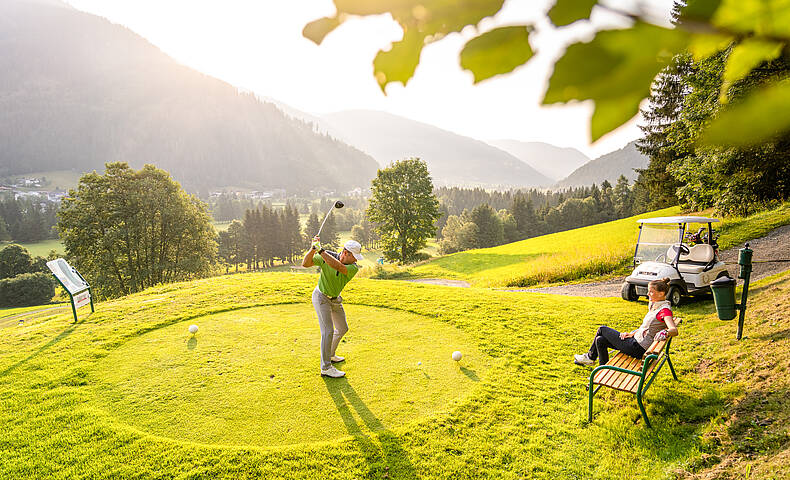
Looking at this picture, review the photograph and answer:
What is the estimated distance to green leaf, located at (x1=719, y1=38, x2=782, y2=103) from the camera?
76 centimetres

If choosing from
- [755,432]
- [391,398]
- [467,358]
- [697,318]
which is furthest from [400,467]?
[697,318]

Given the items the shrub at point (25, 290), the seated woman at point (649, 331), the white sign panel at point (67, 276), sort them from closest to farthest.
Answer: the seated woman at point (649, 331)
the white sign panel at point (67, 276)
the shrub at point (25, 290)

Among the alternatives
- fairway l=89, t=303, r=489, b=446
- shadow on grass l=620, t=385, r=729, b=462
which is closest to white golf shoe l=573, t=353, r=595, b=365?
shadow on grass l=620, t=385, r=729, b=462

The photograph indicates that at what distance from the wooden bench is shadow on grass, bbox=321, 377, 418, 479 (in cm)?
299

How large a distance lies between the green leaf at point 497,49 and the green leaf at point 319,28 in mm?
383

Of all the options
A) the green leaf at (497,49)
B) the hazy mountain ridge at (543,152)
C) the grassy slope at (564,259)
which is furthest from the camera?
the grassy slope at (564,259)

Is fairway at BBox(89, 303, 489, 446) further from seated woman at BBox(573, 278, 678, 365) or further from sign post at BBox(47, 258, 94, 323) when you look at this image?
sign post at BBox(47, 258, 94, 323)

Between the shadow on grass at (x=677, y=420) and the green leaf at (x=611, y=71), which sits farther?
the shadow on grass at (x=677, y=420)

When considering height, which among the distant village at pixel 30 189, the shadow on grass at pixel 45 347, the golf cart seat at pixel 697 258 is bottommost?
the shadow on grass at pixel 45 347

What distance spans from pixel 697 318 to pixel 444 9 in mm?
12038

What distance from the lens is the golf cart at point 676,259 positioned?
11125mm

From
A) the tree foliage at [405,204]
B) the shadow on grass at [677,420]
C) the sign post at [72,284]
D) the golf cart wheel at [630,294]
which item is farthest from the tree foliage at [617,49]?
the tree foliage at [405,204]

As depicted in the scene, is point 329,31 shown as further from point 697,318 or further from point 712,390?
point 697,318

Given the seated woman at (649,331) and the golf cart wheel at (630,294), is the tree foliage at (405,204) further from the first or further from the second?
the seated woman at (649,331)
